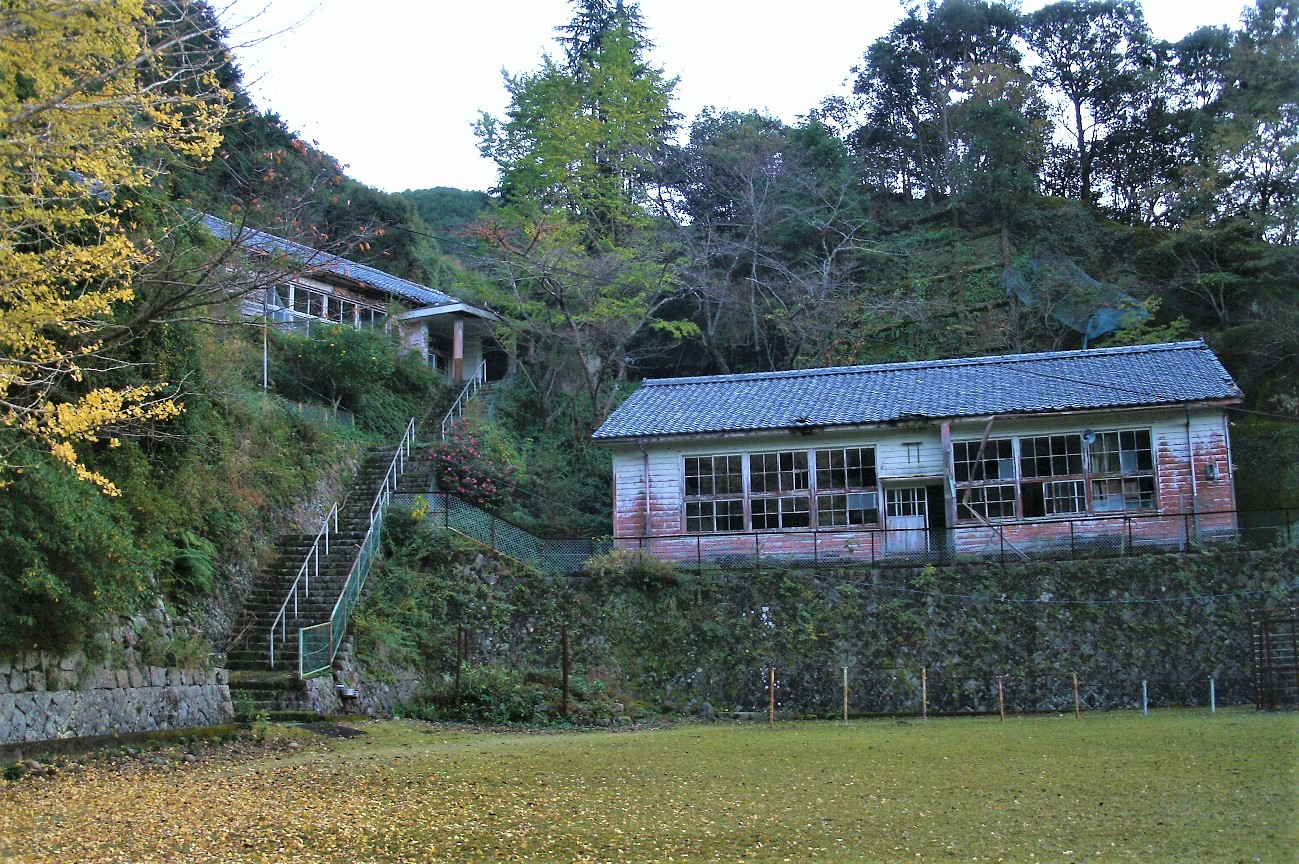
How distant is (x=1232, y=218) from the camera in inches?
1276

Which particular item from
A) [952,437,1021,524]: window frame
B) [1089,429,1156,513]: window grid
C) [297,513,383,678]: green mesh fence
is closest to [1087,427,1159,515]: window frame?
[1089,429,1156,513]: window grid

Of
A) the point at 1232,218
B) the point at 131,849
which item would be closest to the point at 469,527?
the point at 131,849

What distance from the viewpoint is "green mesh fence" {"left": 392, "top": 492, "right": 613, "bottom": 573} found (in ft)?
80.6

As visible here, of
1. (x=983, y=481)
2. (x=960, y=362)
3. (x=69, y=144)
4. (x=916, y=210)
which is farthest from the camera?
(x=916, y=210)

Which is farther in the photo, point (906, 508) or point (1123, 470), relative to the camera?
point (906, 508)

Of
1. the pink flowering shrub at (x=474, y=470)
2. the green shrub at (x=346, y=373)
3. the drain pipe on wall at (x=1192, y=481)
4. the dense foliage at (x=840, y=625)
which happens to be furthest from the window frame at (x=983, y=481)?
the green shrub at (x=346, y=373)

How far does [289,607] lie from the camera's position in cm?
2048

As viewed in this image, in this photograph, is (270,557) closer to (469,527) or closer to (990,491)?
(469,527)

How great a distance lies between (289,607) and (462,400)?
574 inches

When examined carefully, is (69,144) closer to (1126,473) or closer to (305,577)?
(305,577)

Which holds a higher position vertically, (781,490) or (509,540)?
(781,490)

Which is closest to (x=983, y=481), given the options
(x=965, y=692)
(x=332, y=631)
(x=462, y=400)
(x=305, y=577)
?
(x=965, y=692)

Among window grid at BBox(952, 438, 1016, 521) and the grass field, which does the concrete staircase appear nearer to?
the grass field

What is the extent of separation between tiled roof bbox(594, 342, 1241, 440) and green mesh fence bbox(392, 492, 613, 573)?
2650 mm
